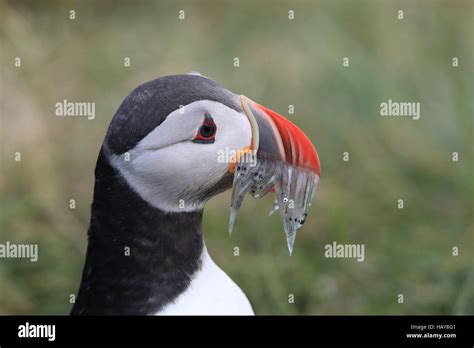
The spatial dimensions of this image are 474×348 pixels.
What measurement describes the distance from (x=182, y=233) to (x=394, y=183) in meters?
3.32

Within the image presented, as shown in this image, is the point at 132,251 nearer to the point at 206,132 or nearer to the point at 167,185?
the point at 167,185

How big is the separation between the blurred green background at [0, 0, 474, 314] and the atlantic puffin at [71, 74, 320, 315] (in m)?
2.00

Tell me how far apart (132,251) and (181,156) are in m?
0.48

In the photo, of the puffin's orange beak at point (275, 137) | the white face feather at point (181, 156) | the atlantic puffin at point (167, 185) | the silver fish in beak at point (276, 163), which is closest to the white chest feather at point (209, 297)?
the atlantic puffin at point (167, 185)

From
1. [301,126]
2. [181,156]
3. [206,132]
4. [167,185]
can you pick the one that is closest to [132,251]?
[167,185]

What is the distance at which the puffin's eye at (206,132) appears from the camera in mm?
3652

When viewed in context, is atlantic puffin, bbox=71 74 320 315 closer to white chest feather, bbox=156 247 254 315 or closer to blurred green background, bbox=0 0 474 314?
white chest feather, bbox=156 247 254 315

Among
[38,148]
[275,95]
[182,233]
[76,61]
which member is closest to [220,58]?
[275,95]

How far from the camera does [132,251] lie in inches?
149

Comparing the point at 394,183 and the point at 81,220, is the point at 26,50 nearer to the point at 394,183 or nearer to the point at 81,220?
the point at 81,220

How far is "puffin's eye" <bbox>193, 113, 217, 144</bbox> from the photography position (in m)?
3.65
